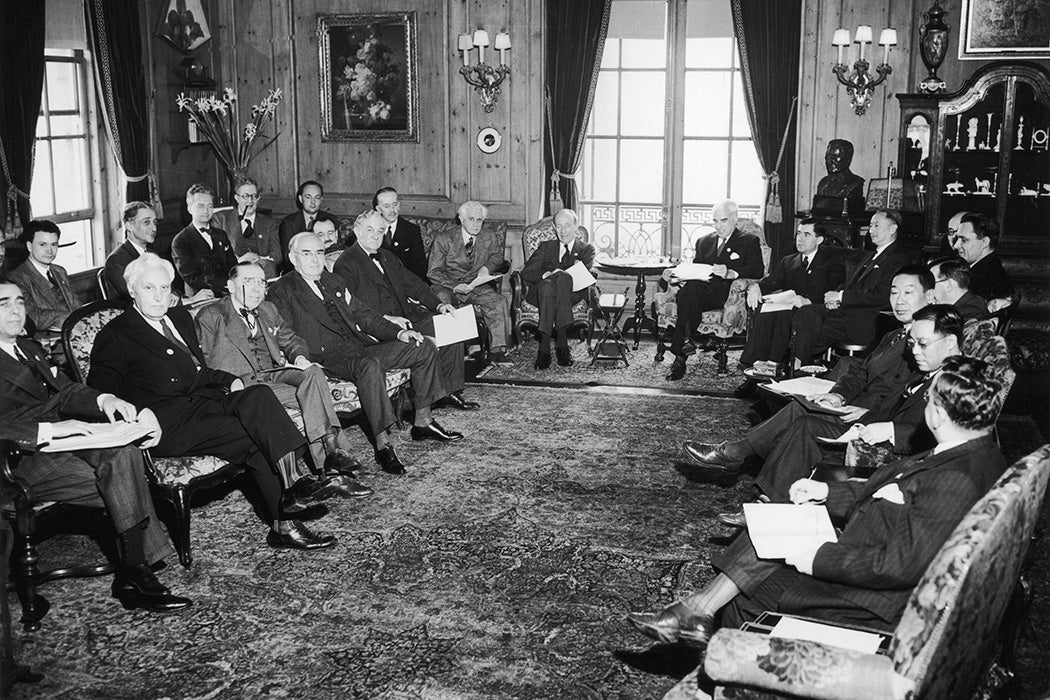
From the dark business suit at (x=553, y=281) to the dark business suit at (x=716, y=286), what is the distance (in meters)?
0.83

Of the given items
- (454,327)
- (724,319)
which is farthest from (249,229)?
(724,319)

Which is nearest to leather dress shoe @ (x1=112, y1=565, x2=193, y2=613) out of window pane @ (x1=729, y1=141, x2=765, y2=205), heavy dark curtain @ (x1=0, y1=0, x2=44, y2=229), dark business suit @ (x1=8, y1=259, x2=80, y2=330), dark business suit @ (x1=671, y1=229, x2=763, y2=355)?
dark business suit @ (x1=8, y1=259, x2=80, y2=330)

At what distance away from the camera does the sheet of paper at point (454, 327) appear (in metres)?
6.71

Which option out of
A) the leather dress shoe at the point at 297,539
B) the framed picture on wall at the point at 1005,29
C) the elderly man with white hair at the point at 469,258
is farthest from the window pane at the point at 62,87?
the framed picture on wall at the point at 1005,29

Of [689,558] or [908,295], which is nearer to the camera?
[689,558]

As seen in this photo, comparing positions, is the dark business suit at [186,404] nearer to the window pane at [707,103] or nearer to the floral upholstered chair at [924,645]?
the floral upholstered chair at [924,645]

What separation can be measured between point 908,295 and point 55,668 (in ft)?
13.6

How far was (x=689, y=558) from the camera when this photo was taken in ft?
15.8

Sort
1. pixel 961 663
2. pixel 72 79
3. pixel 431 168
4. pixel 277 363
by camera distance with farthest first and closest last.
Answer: pixel 431 168, pixel 72 79, pixel 277 363, pixel 961 663

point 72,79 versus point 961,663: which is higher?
point 72,79

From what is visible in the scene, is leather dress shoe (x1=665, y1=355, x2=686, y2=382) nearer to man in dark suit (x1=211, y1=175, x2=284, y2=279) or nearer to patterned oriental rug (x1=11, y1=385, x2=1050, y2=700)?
patterned oriental rug (x1=11, y1=385, x2=1050, y2=700)

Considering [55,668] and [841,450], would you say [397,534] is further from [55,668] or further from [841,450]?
[841,450]

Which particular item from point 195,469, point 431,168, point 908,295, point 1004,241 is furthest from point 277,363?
point 1004,241

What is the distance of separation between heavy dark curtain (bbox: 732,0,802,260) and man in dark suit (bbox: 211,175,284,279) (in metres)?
4.18
